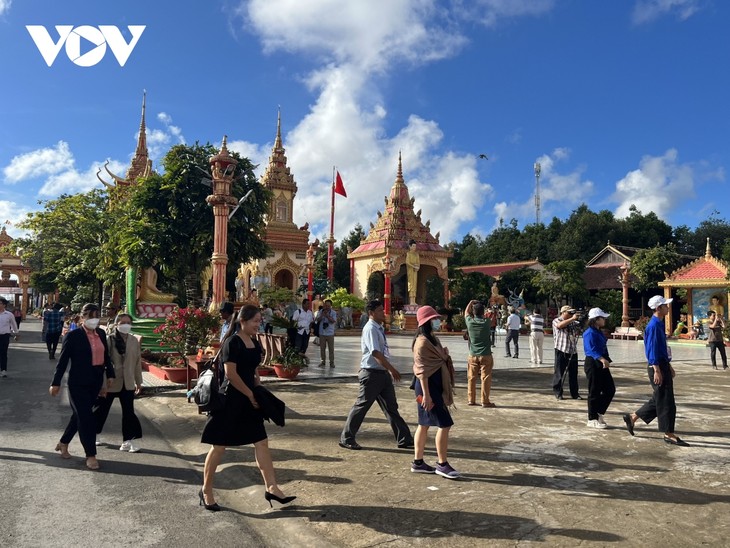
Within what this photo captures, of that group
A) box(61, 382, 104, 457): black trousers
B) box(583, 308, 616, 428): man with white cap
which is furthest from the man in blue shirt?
box(583, 308, 616, 428): man with white cap

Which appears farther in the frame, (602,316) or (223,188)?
(223,188)

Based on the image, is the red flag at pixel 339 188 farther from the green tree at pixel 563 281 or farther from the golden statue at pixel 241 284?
the green tree at pixel 563 281

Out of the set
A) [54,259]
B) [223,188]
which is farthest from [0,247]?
[223,188]

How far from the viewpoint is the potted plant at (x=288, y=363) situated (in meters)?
10.9

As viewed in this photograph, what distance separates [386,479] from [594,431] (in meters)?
3.20

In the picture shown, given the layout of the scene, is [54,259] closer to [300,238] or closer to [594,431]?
[300,238]

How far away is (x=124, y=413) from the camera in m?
5.77

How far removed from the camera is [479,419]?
7.32m

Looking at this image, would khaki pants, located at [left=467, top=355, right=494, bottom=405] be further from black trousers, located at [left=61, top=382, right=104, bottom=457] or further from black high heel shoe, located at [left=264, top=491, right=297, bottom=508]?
black trousers, located at [left=61, top=382, right=104, bottom=457]

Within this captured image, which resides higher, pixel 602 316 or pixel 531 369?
pixel 602 316

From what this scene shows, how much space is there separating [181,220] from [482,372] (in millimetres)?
11066

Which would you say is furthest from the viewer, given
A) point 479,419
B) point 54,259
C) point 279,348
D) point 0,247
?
point 0,247

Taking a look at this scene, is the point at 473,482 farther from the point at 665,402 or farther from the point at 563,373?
the point at 563,373

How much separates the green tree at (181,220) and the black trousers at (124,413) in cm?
1068
